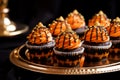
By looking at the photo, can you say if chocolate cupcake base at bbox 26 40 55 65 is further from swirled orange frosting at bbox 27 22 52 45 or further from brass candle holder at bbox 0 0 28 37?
brass candle holder at bbox 0 0 28 37

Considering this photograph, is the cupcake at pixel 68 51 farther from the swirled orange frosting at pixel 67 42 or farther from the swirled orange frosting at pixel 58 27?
the swirled orange frosting at pixel 58 27

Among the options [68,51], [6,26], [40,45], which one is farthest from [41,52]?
[6,26]

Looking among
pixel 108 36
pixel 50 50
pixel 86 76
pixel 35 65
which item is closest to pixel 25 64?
pixel 35 65

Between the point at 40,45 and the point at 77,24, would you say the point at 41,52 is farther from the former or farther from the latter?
the point at 77,24

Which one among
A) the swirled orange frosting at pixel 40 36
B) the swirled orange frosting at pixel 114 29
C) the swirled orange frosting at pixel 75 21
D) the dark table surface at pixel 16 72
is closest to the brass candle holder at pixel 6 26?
the dark table surface at pixel 16 72

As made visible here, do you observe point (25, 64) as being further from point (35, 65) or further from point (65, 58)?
point (65, 58)

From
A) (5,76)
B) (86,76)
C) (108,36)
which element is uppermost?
(108,36)

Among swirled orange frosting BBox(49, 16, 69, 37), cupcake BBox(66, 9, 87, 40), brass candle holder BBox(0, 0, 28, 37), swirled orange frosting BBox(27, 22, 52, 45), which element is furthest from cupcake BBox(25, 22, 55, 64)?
brass candle holder BBox(0, 0, 28, 37)
